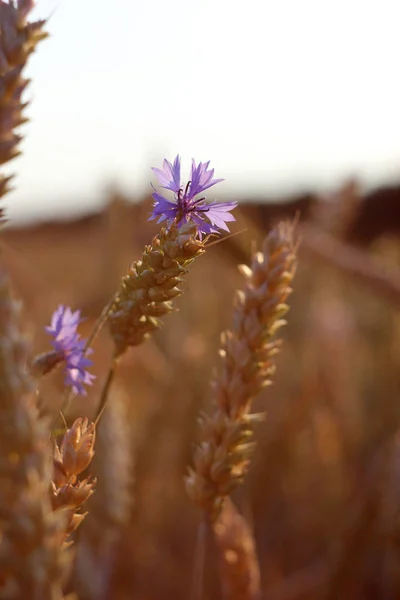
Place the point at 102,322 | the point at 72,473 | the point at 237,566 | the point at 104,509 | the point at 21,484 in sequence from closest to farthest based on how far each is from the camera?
the point at 21,484
the point at 72,473
the point at 102,322
the point at 237,566
the point at 104,509

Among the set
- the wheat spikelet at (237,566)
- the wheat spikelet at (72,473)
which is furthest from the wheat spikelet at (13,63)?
the wheat spikelet at (237,566)

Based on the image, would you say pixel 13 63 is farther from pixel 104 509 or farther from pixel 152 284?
pixel 104 509

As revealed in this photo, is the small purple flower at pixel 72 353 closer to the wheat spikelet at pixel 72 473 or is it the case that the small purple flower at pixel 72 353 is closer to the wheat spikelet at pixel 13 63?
the wheat spikelet at pixel 72 473

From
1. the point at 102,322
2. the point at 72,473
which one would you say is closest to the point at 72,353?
the point at 102,322

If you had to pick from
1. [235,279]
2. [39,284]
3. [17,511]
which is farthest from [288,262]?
[235,279]

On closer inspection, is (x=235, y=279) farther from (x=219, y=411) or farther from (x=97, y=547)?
(x=219, y=411)

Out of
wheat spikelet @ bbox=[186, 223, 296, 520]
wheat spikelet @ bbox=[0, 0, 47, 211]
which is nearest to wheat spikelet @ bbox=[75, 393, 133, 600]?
wheat spikelet @ bbox=[186, 223, 296, 520]
